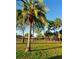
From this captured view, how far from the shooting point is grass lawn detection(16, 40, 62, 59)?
73.4 inches

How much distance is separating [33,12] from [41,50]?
0.40 m

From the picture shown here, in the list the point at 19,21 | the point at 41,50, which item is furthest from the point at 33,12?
the point at 41,50

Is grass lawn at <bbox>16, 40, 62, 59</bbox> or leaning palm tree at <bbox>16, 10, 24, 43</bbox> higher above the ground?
leaning palm tree at <bbox>16, 10, 24, 43</bbox>

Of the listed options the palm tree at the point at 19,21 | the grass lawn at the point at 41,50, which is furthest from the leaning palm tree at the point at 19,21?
the grass lawn at the point at 41,50

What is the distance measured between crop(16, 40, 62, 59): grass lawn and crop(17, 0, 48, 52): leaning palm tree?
52mm

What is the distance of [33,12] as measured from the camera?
1914mm

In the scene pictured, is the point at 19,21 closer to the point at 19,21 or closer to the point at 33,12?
the point at 19,21

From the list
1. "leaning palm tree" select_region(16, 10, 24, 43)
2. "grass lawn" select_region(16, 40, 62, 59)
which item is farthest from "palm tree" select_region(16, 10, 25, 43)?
"grass lawn" select_region(16, 40, 62, 59)

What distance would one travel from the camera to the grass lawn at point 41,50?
187 centimetres

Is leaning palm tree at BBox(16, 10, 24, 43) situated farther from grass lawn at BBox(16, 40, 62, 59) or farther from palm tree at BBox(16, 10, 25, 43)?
grass lawn at BBox(16, 40, 62, 59)

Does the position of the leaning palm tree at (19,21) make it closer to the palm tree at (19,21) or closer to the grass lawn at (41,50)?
the palm tree at (19,21)
